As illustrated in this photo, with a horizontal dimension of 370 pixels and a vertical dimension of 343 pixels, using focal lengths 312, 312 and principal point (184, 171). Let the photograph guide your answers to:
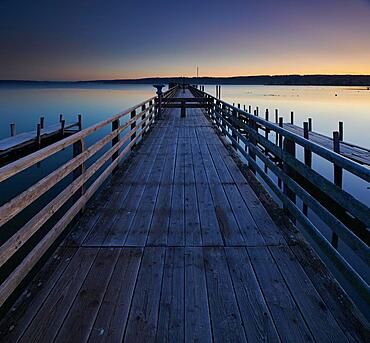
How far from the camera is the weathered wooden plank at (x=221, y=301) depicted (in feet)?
6.75

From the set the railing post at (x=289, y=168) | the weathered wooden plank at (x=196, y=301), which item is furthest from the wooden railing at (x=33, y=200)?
the railing post at (x=289, y=168)

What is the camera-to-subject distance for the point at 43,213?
8.92 feet

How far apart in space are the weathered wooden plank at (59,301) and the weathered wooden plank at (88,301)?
0.04 metres

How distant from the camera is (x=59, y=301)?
2369 mm

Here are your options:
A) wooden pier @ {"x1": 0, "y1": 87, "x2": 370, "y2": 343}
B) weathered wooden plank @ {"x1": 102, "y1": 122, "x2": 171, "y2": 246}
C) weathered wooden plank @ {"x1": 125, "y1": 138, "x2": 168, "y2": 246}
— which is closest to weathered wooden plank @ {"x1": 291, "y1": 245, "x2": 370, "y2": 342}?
wooden pier @ {"x1": 0, "y1": 87, "x2": 370, "y2": 343}

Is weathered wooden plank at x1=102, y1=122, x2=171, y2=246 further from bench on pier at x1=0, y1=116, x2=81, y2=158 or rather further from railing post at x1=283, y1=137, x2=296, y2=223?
→ bench on pier at x1=0, y1=116, x2=81, y2=158

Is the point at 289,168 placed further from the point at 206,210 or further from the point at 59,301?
the point at 59,301

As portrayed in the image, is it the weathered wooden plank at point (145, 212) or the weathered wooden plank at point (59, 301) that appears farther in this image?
the weathered wooden plank at point (145, 212)

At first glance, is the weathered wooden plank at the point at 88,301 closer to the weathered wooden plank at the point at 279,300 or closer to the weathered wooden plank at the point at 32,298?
the weathered wooden plank at the point at 32,298

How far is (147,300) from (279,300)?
3.30ft

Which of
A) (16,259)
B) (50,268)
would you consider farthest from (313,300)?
(16,259)

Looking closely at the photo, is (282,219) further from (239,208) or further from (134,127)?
(134,127)

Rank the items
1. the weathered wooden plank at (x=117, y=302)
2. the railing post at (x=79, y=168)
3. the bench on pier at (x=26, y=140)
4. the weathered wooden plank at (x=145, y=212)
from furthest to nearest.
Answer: the bench on pier at (x=26, y=140), the railing post at (x=79, y=168), the weathered wooden plank at (x=145, y=212), the weathered wooden plank at (x=117, y=302)

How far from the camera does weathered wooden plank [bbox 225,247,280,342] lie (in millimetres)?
2061
